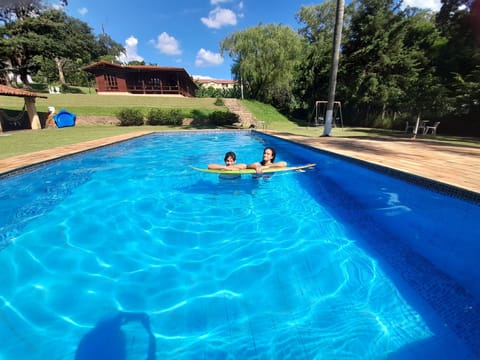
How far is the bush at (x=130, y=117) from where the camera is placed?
19.9 metres

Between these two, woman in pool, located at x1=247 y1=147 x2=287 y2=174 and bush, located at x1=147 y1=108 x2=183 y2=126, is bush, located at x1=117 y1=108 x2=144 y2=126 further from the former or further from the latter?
woman in pool, located at x1=247 y1=147 x2=287 y2=174

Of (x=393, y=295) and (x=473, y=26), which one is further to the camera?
(x=473, y=26)

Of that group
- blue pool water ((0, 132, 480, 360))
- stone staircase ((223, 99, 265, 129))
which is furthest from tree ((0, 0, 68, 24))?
blue pool water ((0, 132, 480, 360))

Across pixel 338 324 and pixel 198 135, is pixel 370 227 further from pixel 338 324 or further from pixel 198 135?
pixel 198 135

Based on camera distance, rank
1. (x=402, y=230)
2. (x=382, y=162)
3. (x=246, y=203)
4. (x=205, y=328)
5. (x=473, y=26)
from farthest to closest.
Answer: (x=473, y=26)
(x=382, y=162)
(x=246, y=203)
(x=402, y=230)
(x=205, y=328)

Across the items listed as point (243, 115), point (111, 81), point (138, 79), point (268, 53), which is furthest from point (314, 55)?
point (111, 81)

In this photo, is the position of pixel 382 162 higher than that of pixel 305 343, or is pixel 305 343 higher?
pixel 382 162

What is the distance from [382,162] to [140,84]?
34317 millimetres

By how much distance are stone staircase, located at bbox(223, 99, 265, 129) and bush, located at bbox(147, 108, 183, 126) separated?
5.54 metres

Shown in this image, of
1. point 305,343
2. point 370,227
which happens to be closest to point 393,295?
point 305,343

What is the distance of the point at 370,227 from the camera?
12.8 feet

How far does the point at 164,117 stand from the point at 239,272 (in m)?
20.3

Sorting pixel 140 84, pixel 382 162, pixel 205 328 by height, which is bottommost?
pixel 205 328

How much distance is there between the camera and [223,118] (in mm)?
20516
